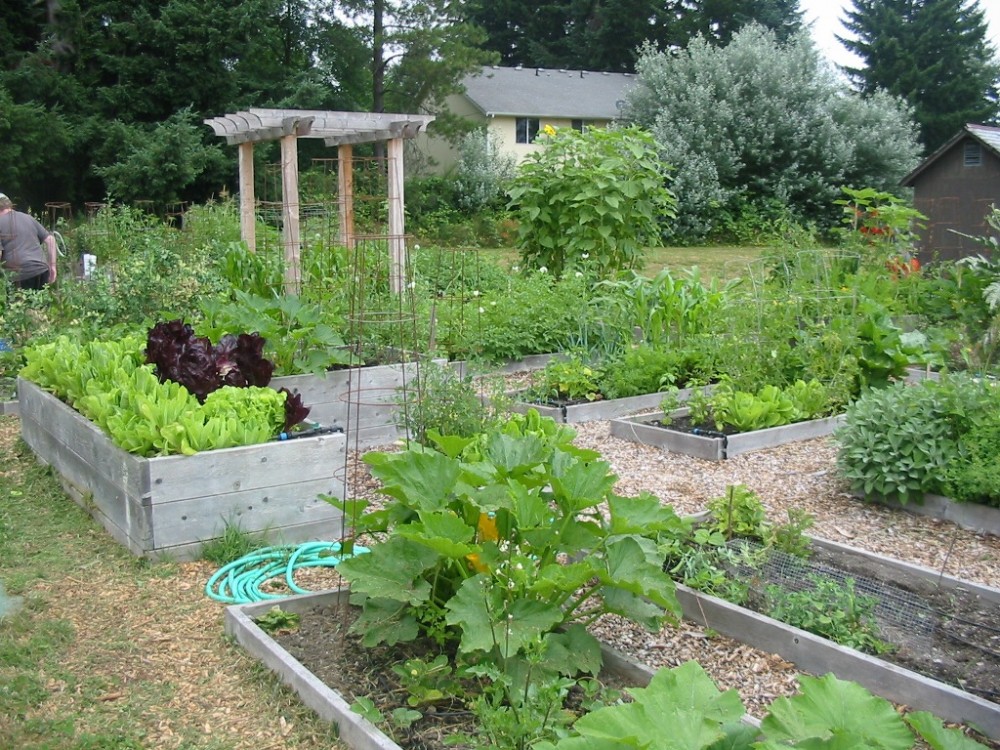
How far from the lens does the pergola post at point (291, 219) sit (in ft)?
26.4

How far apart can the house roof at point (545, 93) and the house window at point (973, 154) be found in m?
15.4

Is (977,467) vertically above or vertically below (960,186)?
below

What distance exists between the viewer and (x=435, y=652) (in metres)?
3.41

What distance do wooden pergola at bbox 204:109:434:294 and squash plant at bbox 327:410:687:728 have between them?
4769 millimetres

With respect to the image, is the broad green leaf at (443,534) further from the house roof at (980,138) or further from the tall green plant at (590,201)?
the house roof at (980,138)

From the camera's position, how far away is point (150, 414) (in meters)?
4.47

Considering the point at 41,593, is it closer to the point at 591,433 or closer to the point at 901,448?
the point at 591,433

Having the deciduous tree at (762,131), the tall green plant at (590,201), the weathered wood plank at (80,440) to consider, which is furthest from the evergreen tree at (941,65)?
the weathered wood plank at (80,440)

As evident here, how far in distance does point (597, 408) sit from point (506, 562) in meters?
4.05

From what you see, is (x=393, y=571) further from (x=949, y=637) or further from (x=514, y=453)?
(x=949, y=637)

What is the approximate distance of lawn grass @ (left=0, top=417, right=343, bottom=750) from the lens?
3064 mm

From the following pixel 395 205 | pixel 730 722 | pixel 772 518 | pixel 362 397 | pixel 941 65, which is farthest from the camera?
pixel 941 65

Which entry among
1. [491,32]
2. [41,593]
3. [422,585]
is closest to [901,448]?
[422,585]

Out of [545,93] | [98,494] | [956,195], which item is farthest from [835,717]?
[545,93]
